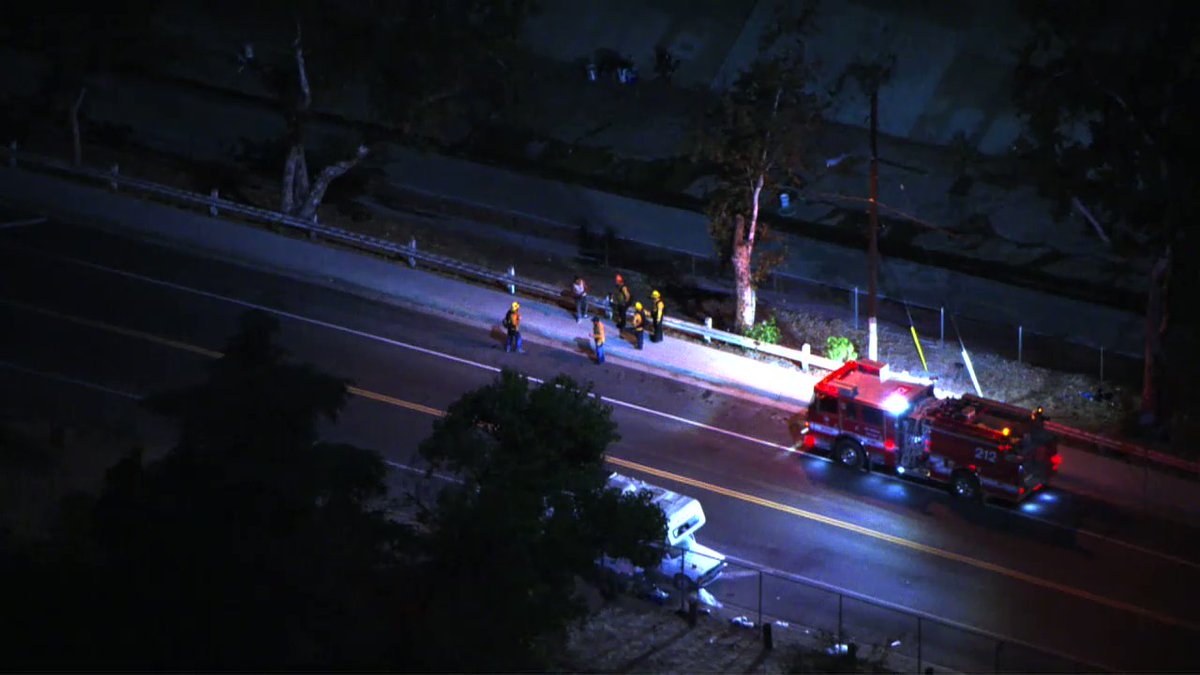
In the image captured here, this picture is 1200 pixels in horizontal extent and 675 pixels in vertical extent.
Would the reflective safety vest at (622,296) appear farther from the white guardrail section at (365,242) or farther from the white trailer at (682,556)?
the white trailer at (682,556)

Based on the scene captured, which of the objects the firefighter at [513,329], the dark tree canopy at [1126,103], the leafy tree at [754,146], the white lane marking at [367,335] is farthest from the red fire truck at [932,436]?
the firefighter at [513,329]

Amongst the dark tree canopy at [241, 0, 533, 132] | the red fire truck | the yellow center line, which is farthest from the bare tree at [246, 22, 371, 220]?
the red fire truck

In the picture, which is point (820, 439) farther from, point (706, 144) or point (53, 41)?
point (53, 41)

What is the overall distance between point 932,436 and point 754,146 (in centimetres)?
912

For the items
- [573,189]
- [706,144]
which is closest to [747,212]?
[706,144]

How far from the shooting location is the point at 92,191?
135ft

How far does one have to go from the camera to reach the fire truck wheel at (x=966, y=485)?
29.4 m

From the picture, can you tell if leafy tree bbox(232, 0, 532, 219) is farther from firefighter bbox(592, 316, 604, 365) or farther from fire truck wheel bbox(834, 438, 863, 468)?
fire truck wheel bbox(834, 438, 863, 468)

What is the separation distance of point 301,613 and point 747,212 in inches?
873

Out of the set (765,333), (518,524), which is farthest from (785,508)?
(518,524)

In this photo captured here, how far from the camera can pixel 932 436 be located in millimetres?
29719

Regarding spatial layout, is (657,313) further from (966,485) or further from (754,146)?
(966,485)

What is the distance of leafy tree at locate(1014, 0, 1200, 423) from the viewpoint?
3291cm

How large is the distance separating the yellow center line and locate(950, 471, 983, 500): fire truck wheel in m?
2.04
